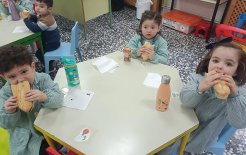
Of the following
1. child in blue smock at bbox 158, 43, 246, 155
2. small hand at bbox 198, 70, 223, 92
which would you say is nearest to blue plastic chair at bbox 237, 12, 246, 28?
child in blue smock at bbox 158, 43, 246, 155

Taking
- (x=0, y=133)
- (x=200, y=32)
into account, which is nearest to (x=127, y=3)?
(x=200, y=32)

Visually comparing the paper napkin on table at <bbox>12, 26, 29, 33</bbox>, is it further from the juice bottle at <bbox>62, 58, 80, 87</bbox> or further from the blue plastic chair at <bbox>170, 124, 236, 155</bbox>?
the blue plastic chair at <bbox>170, 124, 236, 155</bbox>

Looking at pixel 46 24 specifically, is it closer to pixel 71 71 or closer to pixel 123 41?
pixel 71 71

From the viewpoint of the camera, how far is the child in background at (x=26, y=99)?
117 centimetres

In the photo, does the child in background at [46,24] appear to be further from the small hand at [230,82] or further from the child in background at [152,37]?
the small hand at [230,82]

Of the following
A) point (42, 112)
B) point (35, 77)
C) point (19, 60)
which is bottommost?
point (42, 112)

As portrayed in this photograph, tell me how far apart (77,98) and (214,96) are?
2.71ft

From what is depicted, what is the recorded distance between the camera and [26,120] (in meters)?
1.34

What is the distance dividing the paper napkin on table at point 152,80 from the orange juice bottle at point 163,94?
0.23m

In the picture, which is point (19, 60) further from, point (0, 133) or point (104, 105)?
point (0, 133)

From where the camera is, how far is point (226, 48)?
1195 mm

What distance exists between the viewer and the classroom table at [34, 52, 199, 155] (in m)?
1.05

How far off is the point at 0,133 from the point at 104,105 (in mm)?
669

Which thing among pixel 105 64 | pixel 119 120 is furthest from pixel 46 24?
pixel 119 120
